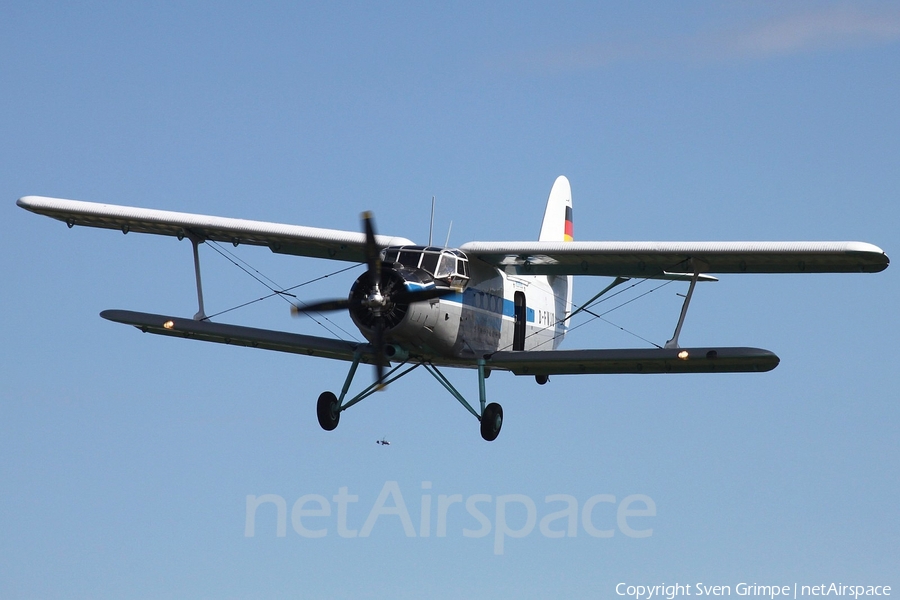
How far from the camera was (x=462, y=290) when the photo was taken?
2930cm

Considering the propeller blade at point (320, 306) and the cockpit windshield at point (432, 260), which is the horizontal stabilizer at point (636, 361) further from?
the propeller blade at point (320, 306)

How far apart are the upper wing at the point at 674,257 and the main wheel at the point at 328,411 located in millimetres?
3717

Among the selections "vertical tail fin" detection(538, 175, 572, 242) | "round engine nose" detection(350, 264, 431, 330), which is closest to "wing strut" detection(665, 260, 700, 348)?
"round engine nose" detection(350, 264, 431, 330)

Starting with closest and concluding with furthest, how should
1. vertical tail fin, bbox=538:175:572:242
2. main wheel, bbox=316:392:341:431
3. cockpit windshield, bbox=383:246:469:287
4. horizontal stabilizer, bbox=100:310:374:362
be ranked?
cockpit windshield, bbox=383:246:469:287, main wheel, bbox=316:392:341:431, horizontal stabilizer, bbox=100:310:374:362, vertical tail fin, bbox=538:175:572:242

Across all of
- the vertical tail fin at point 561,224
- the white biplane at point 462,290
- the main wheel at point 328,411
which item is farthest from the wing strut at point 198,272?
the vertical tail fin at point 561,224

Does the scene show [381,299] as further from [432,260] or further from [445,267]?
[445,267]

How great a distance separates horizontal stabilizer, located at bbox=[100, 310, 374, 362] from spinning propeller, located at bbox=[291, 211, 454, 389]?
253cm

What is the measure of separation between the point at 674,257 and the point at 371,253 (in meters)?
5.76

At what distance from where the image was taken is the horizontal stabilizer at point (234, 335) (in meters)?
30.7

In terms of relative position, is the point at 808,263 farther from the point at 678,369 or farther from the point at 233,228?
the point at 233,228

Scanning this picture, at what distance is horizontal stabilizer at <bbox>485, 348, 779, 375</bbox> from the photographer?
28.2 meters

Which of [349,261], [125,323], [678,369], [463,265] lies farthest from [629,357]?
[125,323]

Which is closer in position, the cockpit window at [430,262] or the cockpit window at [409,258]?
the cockpit window at [409,258]

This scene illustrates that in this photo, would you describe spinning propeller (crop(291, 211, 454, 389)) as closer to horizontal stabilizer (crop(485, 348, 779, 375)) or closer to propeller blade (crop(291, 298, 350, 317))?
propeller blade (crop(291, 298, 350, 317))
